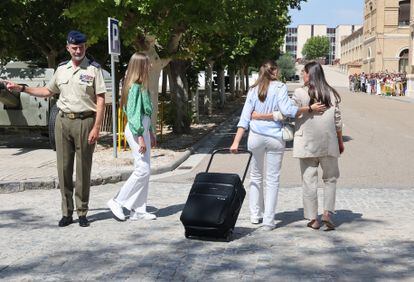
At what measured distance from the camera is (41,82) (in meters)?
12.4

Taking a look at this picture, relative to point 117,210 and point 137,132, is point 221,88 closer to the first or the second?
point 117,210

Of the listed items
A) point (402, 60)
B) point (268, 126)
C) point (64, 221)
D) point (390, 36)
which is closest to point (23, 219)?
point (64, 221)

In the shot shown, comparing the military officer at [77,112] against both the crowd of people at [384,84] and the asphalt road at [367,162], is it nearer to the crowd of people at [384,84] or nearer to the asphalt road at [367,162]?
the asphalt road at [367,162]

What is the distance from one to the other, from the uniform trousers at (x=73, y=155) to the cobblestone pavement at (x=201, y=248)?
32 centimetres

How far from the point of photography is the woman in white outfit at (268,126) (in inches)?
233

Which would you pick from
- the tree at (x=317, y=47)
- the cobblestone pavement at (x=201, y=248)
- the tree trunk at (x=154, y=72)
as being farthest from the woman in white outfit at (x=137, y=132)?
the tree at (x=317, y=47)

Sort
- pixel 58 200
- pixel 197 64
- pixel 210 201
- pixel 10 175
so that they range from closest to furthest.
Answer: pixel 210 201 → pixel 58 200 → pixel 10 175 → pixel 197 64

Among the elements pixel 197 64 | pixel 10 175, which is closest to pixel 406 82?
pixel 197 64

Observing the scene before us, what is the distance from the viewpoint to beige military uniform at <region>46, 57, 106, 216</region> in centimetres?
612

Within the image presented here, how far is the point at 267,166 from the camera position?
6090mm

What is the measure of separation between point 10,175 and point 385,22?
246ft

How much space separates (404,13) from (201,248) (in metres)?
77.5

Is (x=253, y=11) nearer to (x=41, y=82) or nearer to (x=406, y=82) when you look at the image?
(x=41, y=82)

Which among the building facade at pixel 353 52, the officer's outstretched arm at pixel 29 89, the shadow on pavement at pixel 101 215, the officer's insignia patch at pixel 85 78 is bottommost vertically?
the shadow on pavement at pixel 101 215
